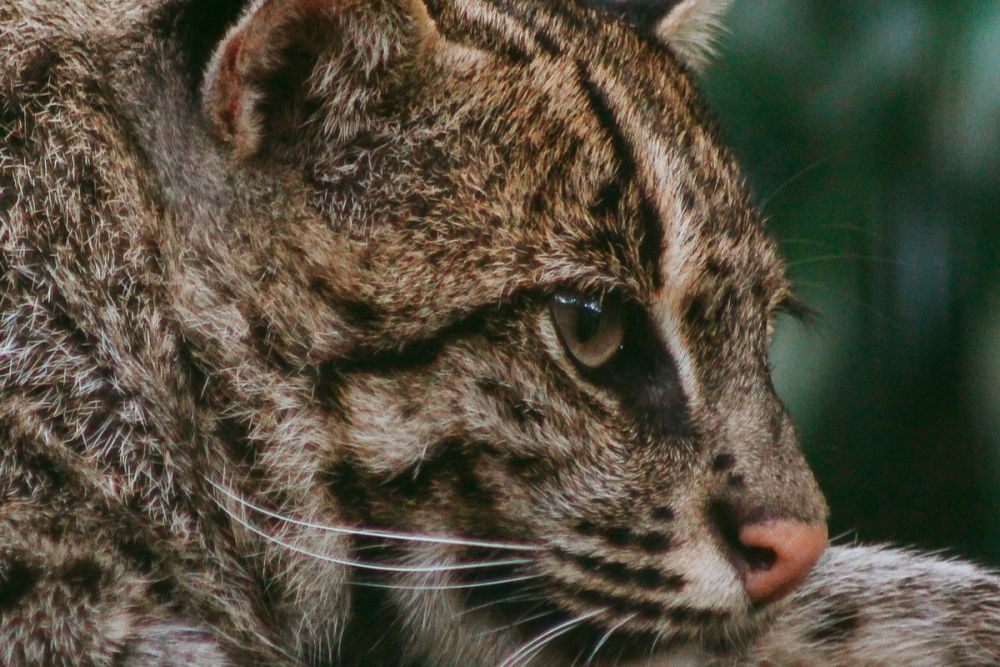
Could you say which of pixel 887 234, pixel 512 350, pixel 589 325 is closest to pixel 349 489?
pixel 512 350

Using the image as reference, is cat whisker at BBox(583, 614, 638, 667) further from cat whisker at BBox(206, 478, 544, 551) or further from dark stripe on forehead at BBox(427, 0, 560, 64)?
dark stripe on forehead at BBox(427, 0, 560, 64)

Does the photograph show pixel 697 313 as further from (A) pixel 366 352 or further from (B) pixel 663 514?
(A) pixel 366 352

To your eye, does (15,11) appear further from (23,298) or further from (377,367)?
(377,367)

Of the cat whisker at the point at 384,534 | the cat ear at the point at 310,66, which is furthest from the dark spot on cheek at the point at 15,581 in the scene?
the cat ear at the point at 310,66

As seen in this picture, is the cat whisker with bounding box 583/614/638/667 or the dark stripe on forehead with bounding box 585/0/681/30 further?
the dark stripe on forehead with bounding box 585/0/681/30

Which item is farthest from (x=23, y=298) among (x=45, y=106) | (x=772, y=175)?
(x=772, y=175)

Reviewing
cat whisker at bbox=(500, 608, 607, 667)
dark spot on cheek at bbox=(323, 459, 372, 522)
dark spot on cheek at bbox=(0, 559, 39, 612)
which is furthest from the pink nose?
dark spot on cheek at bbox=(0, 559, 39, 612)
